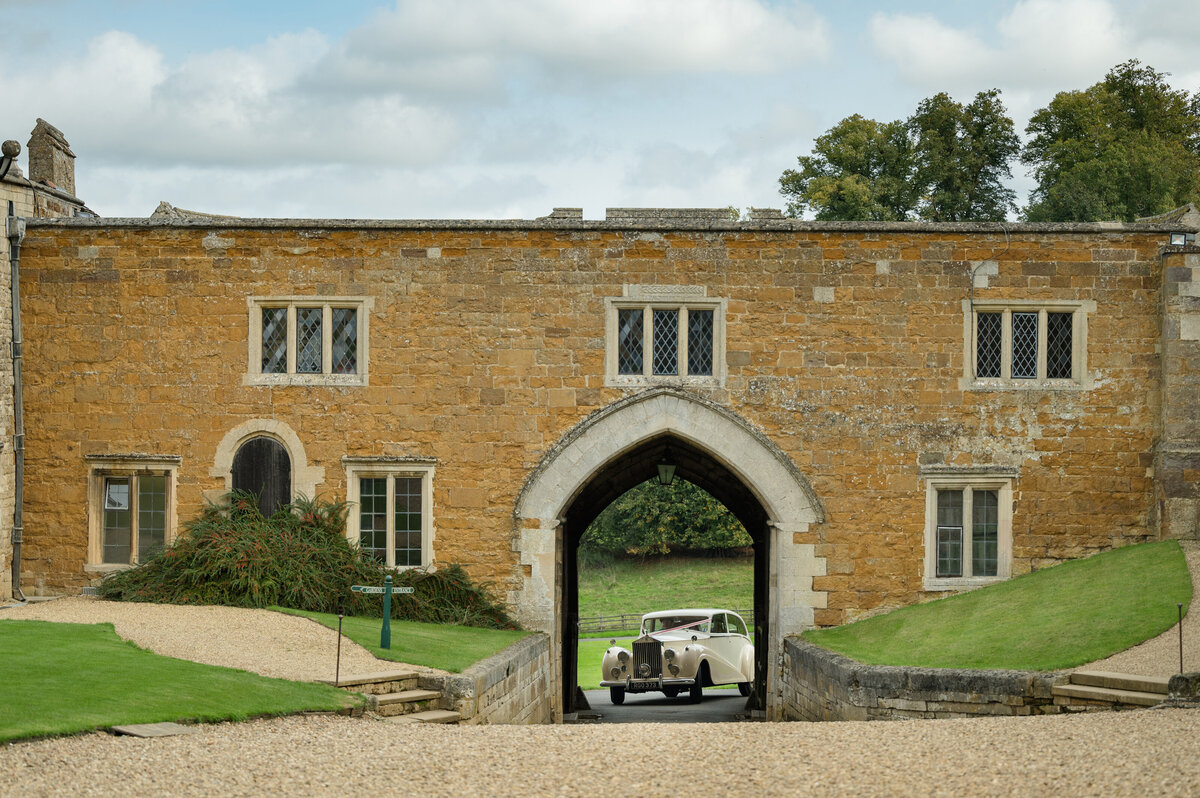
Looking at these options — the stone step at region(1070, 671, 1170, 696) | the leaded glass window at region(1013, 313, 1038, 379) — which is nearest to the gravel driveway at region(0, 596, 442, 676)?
the stone step at region(1070, 671, 1170, 696)

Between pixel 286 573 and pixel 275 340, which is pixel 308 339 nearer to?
pixel 275 340

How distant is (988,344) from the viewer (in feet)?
53.3

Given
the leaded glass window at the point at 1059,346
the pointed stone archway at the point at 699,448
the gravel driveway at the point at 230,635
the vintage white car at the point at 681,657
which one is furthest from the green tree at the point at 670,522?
the gravel driveway at the point at 230,635

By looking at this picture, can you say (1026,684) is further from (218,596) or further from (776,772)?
(218,596)

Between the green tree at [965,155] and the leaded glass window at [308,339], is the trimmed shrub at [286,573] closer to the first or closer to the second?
the leaded glass window at [308,339]

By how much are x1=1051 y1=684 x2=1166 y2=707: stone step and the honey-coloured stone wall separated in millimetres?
5104

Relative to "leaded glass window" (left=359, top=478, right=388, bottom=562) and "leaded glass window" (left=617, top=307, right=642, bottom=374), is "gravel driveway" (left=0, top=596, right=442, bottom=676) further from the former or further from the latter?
"leaded glass window" (left=617, top=307, right=642, bottom=374)

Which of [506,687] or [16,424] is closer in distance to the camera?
[506,687]

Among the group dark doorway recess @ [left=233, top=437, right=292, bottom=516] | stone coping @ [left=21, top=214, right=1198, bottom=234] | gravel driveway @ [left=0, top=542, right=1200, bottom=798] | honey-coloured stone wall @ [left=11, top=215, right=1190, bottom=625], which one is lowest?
gravel driveway @ [left=0, top=542, right=1200, bottom=798]

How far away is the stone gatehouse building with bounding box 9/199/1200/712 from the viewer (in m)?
16.0

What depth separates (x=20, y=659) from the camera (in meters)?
10.1

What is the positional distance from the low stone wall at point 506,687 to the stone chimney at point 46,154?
29.9 feet

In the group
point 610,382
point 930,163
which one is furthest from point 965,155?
point 610,382

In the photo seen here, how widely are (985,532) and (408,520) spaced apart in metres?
7.34
